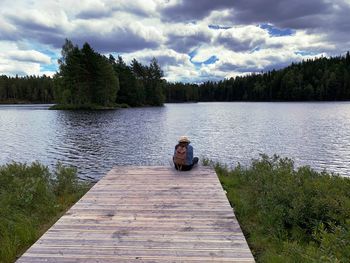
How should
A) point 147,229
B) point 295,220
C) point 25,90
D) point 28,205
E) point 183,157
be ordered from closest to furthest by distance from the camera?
point 147,229
point 295,220
point 28,205
point 183,157
point 25,90

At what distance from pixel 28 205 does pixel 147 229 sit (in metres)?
3.77

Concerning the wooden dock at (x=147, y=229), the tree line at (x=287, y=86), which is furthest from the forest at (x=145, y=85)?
the wooden dock at (x=147, y=229)

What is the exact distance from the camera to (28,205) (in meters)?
7.11

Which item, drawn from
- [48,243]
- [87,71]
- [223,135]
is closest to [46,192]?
[48,243]

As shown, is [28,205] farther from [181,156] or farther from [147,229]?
[181,156]

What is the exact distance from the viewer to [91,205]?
20.4 ft

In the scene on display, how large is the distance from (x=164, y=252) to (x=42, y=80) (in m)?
156

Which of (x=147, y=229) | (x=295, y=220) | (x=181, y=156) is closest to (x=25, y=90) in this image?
(x=181, y=156)

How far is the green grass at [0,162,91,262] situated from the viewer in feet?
17.3

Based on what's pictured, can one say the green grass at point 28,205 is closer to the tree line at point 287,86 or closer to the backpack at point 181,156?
the backpack at point 181,156

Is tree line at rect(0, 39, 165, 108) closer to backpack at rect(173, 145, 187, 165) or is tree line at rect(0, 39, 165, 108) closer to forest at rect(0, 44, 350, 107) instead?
forest at rect(0, 44, 350, 107)

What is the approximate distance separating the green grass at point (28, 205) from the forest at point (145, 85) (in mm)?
57004

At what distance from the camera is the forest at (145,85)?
66250 mm

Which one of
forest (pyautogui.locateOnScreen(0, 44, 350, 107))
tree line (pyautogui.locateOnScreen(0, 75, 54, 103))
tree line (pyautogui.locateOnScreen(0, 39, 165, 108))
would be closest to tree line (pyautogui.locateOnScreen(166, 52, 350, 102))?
forest (pyautogui.locateOnScreen(0, 44, 350, 107))
